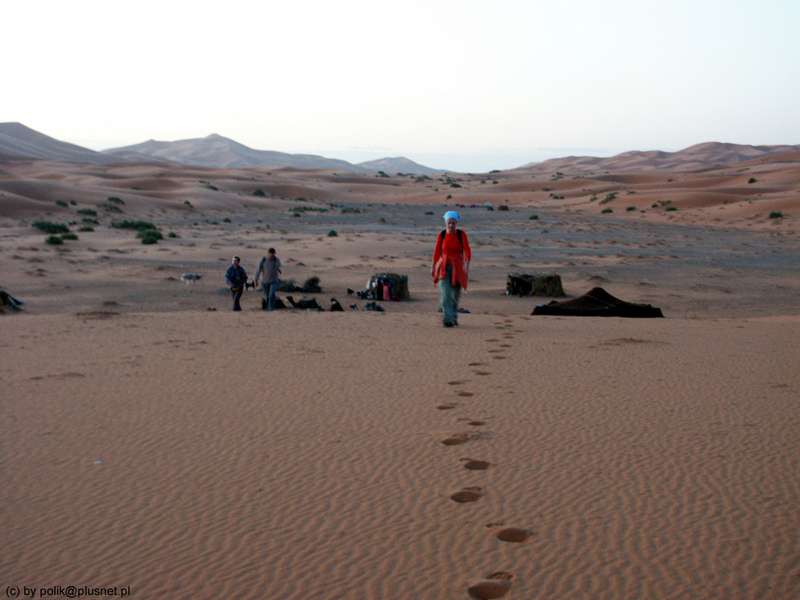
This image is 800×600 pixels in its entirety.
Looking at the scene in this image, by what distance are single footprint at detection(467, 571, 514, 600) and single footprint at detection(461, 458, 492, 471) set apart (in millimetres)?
1383

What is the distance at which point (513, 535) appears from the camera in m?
3.93

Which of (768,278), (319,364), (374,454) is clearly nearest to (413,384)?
(319,364)

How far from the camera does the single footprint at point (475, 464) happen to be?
4.93 meters

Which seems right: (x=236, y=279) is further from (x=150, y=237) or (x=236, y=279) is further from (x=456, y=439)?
(x=150, y=237)

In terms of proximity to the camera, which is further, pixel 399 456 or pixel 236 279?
pixel 236 279

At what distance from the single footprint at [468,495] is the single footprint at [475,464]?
1.16 feet

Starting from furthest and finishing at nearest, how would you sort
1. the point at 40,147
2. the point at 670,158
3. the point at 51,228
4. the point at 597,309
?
the point at 670,158
the point at 40,147
the point at 51,228
the point at 597,309

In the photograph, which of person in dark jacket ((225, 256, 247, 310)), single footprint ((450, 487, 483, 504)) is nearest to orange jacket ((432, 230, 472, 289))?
person in dark jacket ((225, 256, 247, 310))

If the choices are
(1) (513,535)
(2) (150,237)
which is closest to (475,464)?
(1) (513,535)

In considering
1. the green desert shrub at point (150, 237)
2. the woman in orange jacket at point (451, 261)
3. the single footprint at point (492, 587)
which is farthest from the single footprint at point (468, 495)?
the green desert shrub at point (150, 237)

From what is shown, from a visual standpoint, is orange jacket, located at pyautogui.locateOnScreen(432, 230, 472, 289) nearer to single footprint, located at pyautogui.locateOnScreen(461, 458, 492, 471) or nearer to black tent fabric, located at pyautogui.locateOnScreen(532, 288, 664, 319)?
black tent fabric, located at pyautogui.locateOnScreen(532, 288, 664, 319)

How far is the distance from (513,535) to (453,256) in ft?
21.8

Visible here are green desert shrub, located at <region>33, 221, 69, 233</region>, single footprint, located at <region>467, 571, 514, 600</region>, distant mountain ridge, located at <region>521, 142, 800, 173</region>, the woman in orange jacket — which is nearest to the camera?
single footprint, located at <region>467, 571, 514, 600</region>

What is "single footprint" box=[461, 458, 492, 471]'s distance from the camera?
4930 mm
